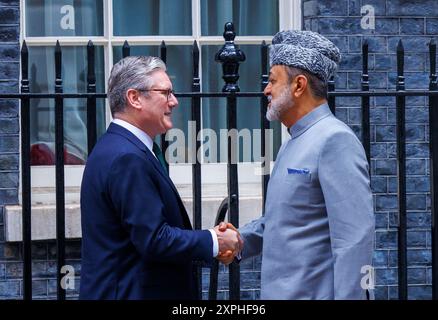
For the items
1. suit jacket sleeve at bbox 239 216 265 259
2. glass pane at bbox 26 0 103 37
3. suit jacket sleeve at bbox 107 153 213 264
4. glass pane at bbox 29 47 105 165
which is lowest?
suit jacket sleeve at bbox 239 216 265 259

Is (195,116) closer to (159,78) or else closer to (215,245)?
(159,78)

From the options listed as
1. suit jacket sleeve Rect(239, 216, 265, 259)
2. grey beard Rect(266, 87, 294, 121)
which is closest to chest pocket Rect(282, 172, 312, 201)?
grey beard Rect(266, 87, 294, 121)

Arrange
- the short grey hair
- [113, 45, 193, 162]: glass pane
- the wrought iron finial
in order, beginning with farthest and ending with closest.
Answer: [113, 45, 193, 162]: glass pane, the wrought iron finial, the short grey hair

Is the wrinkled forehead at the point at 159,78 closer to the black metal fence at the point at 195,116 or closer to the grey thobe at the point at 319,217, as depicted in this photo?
the grey thobe at the point at 319,217

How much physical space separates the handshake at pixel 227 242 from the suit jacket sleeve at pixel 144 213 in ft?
0.69

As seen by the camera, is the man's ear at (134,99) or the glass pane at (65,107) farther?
the glass pane at (65,107)

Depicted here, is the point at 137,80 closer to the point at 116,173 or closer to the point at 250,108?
the point at 116,173

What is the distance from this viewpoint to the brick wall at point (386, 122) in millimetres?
7410

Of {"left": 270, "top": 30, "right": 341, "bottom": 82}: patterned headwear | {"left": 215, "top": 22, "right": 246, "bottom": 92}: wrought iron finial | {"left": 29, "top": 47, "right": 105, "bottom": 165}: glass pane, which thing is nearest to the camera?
{"left": 270, "top": 30, "right": 341, "bottom": 82}: patterned headwear

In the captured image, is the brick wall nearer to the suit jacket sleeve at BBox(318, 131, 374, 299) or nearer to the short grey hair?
the short grey hair

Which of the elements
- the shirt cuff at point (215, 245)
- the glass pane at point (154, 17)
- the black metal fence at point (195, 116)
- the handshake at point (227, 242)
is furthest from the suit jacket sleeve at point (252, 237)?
the glass pane at point (154, 17)

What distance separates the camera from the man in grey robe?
4.20 metres

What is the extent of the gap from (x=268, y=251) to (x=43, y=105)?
318 centimetres

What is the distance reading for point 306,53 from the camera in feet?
14.5
